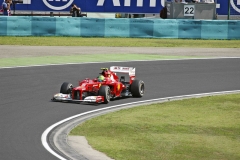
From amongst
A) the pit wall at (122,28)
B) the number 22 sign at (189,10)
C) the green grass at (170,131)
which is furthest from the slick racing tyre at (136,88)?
the number 22 sign at (189,10)

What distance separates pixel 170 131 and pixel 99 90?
344cm

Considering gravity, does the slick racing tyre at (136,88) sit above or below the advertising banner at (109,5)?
below

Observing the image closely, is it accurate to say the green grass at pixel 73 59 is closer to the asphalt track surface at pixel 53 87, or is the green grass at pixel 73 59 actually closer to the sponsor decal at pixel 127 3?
the asphalt track surface at pixel 53 87

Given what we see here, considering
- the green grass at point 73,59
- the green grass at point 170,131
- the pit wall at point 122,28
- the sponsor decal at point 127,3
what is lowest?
the green grass at point 170,131

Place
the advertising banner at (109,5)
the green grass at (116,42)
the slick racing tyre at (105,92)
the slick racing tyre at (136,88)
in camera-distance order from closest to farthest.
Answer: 1. the slick racing tyre at (105,92)
2. the slick racing tyre at (136,88)
3. the green grass at (116,42)
4. the advertising banner at (109,5)

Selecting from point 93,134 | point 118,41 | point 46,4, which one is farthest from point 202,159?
point 46,4

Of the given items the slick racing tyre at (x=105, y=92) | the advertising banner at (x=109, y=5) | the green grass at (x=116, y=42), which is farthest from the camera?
the advertising banner at (x=109, y=5)

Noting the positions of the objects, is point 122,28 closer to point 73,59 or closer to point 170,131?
point 73,59

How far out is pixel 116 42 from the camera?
3247 cm

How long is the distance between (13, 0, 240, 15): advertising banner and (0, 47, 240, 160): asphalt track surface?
43.0 ft

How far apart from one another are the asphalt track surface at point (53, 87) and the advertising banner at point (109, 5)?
13120mm

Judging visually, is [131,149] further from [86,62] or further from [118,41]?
[118,41]

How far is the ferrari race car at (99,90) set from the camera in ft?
53.5

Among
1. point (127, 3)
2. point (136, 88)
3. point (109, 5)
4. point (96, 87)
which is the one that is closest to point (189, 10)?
point (127, 3)
